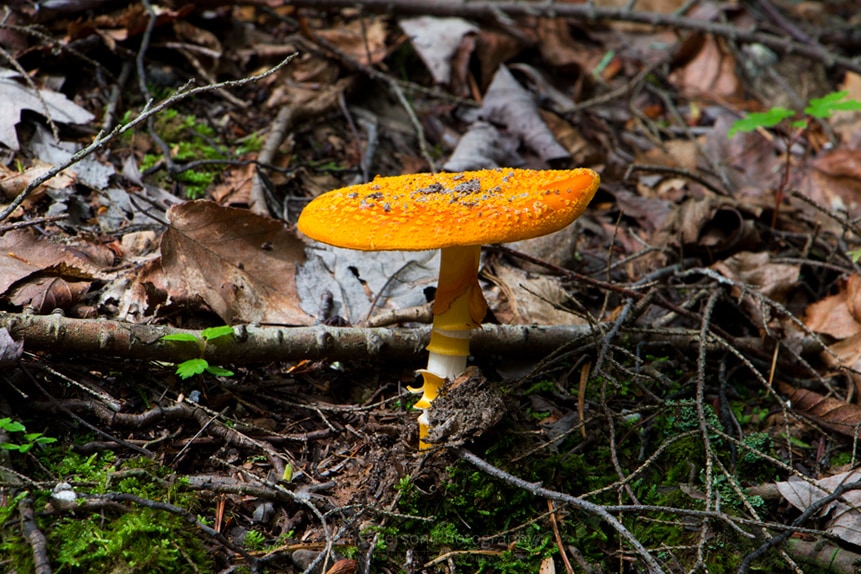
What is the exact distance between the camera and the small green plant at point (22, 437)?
2.47 meters

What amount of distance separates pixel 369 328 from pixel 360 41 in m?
3.57

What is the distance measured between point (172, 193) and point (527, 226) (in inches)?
112

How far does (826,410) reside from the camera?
362 centimetres

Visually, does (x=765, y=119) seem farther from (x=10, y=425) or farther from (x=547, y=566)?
(x=10, y=425)

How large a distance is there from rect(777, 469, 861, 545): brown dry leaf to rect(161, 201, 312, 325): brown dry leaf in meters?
2.60

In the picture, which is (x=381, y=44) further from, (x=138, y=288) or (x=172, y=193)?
(x=138, y=288)

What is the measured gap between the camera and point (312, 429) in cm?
328

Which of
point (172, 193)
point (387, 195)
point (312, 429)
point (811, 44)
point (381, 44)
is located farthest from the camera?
point (811, 44)

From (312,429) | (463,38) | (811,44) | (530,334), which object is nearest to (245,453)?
(312,429)

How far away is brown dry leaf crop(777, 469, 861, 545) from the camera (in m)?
2.91

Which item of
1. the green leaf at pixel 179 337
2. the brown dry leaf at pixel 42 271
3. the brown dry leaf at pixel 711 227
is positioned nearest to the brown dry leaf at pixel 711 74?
the brown dry leaf at pixel 711 227

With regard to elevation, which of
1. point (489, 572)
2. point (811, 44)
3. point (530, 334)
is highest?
point (811, 44)

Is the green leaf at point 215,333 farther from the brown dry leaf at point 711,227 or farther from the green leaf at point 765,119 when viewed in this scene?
the green leaf at point 765,119

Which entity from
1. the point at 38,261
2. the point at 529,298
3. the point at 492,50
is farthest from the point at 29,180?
the point at 492,50
